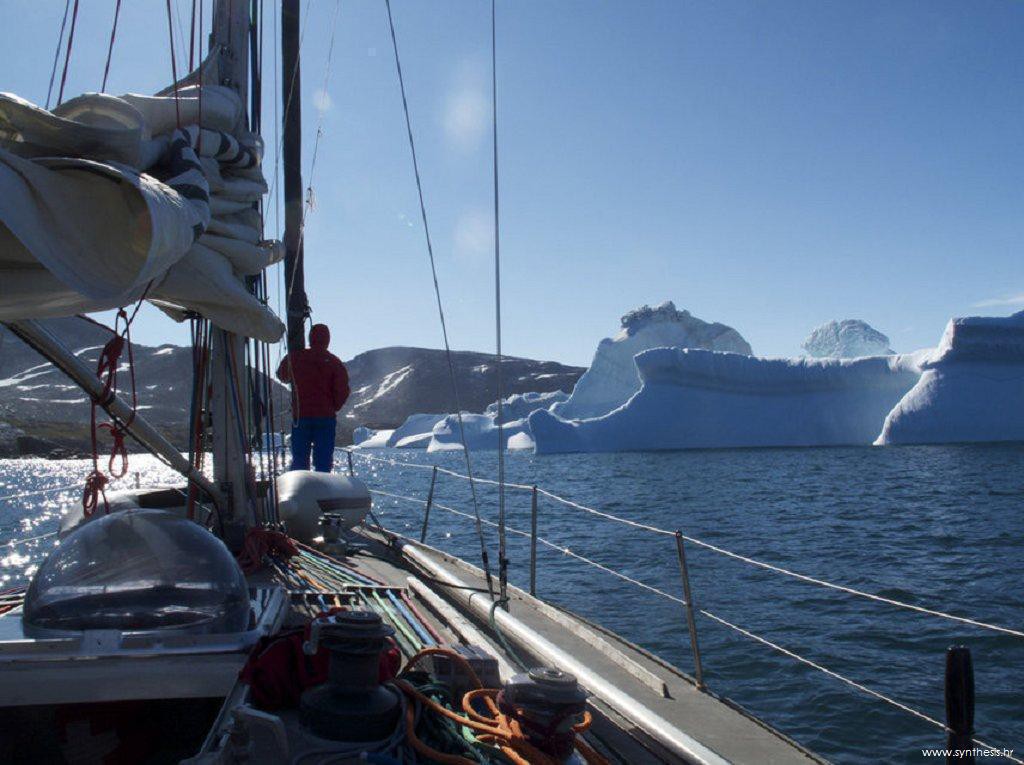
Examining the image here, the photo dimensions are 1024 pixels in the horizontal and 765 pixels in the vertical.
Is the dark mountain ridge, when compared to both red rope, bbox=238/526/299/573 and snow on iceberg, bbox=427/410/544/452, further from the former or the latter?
red rope, bbox=238/526/299/573

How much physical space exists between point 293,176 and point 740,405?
24.7m

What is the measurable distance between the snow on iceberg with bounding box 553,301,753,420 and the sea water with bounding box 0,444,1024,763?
18542 mm

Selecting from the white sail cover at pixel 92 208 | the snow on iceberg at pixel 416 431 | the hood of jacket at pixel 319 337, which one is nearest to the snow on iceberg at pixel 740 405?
the snow on iceberg at pixel 416 431

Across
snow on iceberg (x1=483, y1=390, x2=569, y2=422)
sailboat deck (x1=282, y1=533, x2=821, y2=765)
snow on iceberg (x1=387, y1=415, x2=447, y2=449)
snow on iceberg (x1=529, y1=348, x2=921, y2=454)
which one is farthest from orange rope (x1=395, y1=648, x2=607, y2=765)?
snow on iceberg (x1=387, y1=415, x2=447, y2=449)

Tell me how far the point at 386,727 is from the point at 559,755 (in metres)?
A: 0.38

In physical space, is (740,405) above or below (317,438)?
above

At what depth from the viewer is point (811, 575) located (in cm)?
796

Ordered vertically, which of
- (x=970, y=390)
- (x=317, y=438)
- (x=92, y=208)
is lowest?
(x=317, y=438)

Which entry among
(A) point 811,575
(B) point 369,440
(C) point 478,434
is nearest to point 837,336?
(B) point 369,440

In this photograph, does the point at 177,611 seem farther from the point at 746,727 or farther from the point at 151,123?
the point at 746,727

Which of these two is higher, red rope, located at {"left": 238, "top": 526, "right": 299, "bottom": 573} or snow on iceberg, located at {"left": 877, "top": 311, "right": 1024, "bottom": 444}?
snow on iceberg, located at {"left": 877, "top": 311, "right": 1024, "bottom": 444}

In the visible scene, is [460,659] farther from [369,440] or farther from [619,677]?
[369,440]

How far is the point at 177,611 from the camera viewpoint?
1.99m

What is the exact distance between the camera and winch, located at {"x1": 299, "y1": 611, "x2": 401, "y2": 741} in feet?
5.59
